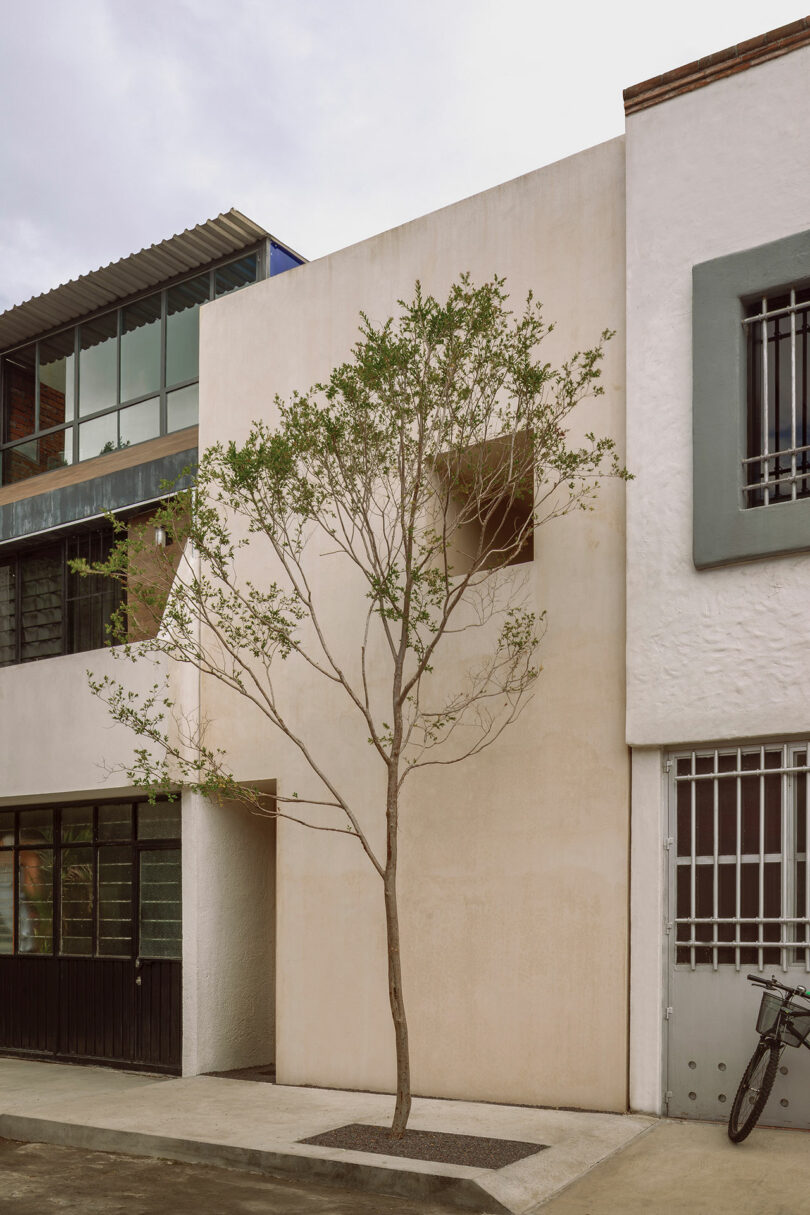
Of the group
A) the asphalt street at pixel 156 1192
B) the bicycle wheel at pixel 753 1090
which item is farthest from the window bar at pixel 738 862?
the asphalt street at pixel 156 1192

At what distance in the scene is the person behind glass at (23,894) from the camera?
1411 cm

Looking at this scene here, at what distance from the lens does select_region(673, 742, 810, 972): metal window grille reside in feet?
27.6

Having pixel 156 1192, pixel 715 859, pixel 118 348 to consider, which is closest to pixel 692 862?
pixel 715 859

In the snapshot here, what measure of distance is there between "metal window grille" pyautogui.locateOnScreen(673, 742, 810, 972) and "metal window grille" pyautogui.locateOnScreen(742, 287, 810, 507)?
1.84m

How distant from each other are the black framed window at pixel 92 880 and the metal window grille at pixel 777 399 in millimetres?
6666

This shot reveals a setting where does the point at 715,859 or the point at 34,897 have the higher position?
the point at 715,859

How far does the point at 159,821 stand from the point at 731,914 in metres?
6.22

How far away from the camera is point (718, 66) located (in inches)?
369

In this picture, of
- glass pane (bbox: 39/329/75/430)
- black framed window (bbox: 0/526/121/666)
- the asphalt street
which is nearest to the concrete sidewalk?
the asphalt street

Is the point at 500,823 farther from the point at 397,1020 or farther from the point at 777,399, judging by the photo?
the point at 777,399

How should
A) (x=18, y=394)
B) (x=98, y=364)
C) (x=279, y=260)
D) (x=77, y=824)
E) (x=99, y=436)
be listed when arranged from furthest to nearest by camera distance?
(x=18, y=394) < (x=98, y=364) < (x=99, y=436) < (x=77, y=824) < (x=279, y=260)

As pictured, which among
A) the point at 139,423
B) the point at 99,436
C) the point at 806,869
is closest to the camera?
the point at 806,869

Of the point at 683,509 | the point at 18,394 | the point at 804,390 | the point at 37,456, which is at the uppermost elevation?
the point at 18,394

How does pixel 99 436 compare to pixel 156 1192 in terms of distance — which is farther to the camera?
pixel 99 436
